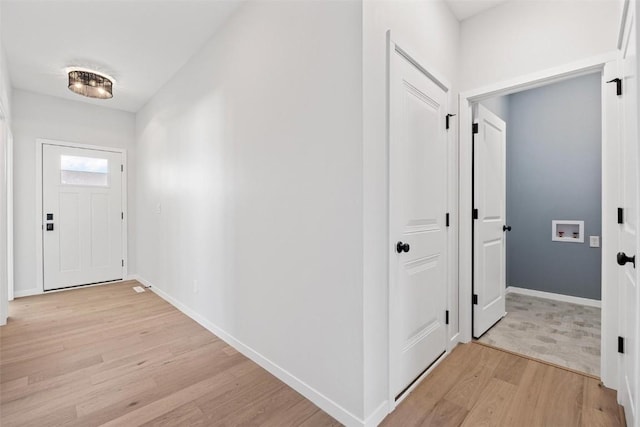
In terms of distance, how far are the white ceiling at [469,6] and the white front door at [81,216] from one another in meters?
4.85

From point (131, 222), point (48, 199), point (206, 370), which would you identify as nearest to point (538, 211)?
point (206, 370)

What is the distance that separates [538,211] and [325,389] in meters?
3.59

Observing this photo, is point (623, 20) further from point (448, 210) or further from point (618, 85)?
point (448, 210)

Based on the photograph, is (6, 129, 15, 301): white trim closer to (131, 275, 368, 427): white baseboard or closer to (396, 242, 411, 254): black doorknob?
(131, 275, 368, 427): white baseboard

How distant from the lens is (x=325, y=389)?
1.65 m

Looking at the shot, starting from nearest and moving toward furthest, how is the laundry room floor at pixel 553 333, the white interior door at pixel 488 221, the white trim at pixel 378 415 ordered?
the white trim at pixel 378 415
the laundry room floor at pixel 553 333
the white interior door at pixel 488 221

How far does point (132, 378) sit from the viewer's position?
1.97 meters

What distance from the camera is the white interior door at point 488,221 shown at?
248cm

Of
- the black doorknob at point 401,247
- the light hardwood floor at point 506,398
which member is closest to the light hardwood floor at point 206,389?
the light hardwood floor at point 506,398

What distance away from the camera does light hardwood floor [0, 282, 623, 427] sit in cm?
158

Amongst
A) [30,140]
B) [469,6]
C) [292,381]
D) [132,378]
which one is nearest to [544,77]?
[469,6]

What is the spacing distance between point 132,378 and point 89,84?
3.18 metres

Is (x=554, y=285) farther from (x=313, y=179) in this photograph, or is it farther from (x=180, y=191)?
(x=180, y=191)

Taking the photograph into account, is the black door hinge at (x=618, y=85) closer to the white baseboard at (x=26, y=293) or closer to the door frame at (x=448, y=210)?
the door frame at (x=448, y=210)
